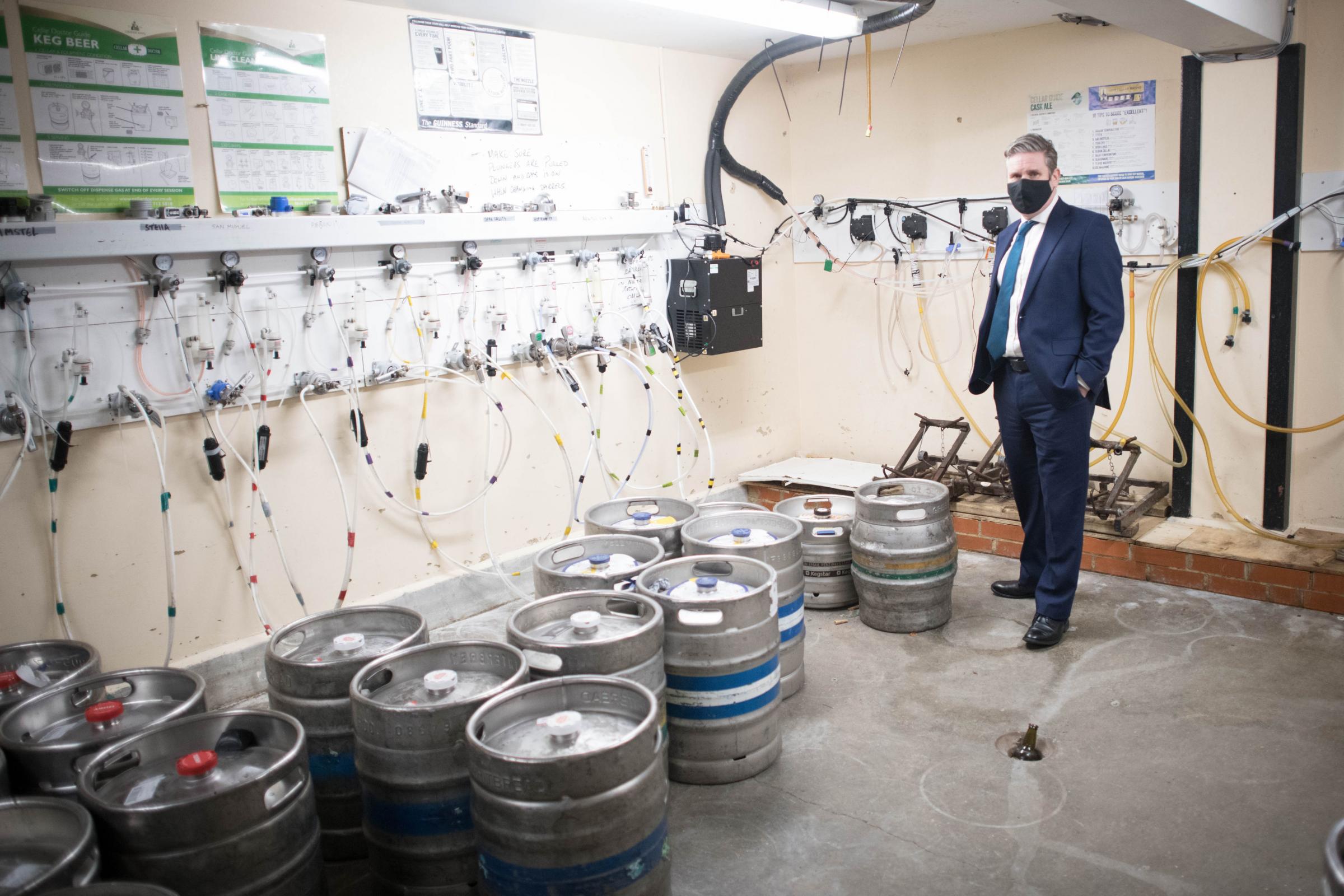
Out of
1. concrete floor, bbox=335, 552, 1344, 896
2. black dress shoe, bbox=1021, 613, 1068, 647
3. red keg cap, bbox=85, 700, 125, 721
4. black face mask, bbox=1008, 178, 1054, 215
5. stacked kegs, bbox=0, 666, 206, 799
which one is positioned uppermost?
black face mask, bbox=1008, 178, 1054, 215

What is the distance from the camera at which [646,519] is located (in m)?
3.33

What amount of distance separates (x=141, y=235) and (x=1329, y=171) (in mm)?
4207

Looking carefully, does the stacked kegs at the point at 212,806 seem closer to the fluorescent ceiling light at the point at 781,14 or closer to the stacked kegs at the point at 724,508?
the stacked kegs at the point at 724,508

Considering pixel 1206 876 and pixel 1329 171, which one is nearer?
pixel 1206 876

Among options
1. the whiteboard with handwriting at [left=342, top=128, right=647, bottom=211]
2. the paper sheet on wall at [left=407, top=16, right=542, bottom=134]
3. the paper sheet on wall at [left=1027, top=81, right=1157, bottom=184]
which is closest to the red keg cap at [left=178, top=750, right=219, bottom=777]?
the whiteboard with handwriting at [left=342, top=128, right=647, bottom=211]

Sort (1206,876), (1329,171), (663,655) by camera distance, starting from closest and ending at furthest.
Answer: (1206,876) < (663,655) < (1329,171)

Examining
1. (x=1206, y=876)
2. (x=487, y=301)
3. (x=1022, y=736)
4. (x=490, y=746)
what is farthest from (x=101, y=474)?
(x=1206, y=876)

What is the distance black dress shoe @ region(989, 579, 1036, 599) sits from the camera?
12.5ft

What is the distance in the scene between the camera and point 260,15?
3.20 meters

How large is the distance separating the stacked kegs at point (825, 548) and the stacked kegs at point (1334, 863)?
7.69ft

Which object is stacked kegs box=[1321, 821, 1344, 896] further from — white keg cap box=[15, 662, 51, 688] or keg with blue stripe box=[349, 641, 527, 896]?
white keg cap box=[15, 662, 51, 688]

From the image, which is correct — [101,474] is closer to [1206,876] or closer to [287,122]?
[287,122]

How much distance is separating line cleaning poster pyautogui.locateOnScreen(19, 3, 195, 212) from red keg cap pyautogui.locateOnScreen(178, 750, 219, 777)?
1881 mm

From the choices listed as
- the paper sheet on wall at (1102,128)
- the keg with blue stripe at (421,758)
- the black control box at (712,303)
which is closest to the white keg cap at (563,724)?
the keg with blue stripe at (421,758)
